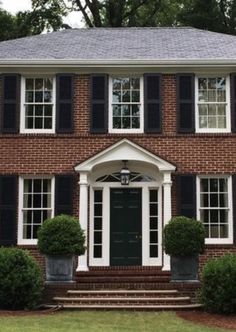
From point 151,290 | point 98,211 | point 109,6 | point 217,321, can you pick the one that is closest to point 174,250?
point 151,290

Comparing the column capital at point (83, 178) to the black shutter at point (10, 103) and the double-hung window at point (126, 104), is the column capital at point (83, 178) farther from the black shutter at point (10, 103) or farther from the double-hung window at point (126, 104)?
the black shutter at point (10, 103)

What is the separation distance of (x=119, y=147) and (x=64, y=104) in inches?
78.3

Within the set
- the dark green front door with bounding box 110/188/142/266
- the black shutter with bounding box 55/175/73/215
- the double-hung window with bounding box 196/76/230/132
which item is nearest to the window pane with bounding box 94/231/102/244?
the dark green front door with bounding box 110/188/142/266

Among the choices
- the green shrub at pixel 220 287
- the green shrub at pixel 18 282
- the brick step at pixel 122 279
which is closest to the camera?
the green shrub at pixel 220 287

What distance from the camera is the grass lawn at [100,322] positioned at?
10.0 metres

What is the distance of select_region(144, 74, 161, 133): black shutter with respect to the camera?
1619 centimetres

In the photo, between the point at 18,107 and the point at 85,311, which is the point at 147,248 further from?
the point at 18,107

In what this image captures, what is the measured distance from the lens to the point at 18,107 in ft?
53.3

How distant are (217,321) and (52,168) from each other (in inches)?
261

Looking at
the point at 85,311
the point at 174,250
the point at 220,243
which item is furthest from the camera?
the point at 220,243

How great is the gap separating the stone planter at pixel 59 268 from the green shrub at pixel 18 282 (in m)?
0.69

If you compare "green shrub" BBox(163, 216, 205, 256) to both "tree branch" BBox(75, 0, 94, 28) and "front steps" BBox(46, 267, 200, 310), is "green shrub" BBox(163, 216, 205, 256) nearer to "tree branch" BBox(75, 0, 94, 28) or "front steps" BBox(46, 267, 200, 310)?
"front steps" BBox(46, 267, 200, 310)

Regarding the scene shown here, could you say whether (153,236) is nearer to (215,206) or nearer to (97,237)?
(97,237)

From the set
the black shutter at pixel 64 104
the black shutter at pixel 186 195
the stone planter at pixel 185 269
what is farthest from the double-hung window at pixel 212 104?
the stone planter at pixel 185 269
